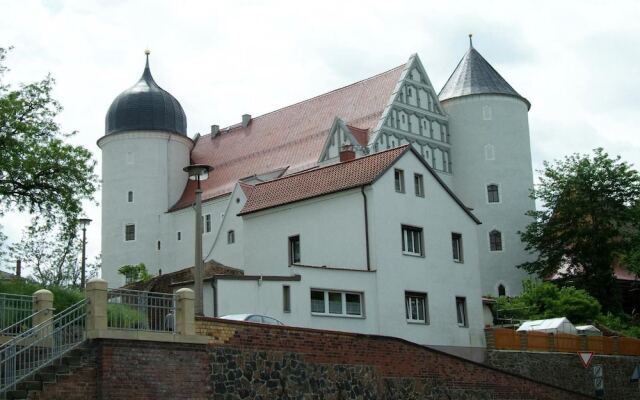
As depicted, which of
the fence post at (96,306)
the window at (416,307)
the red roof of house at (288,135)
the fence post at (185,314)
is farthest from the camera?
the red roof of house at (288,135)

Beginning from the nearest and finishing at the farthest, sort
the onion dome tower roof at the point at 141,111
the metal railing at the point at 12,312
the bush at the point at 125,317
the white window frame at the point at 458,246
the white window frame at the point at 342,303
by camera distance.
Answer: the bush at the point at 125,317 → the metal railing at the point at 12,312 → the white window frame at the point at 342,303 → the white window frame at the point at 458,246 → the onion dome tower roof at the point at 141,111

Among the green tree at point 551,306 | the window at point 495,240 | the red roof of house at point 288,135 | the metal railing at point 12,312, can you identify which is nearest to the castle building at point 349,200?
the red roof of house at point 288,135

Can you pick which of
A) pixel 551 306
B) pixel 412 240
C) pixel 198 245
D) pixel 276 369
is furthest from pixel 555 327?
pixel 198 245

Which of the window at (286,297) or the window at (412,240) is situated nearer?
the window at (286,297)

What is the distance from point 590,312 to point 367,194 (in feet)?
54.5

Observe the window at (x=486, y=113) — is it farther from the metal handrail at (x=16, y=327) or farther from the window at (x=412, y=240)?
the metal handrail at (x=16, y=327)

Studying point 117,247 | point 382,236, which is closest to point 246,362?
point 382,236

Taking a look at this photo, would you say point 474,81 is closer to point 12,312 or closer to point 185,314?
point 185,314

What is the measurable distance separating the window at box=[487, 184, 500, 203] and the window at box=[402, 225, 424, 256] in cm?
2630

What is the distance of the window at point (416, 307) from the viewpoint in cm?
3622

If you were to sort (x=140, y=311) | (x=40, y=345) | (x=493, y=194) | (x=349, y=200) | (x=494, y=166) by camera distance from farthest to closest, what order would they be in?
1. (x=494, y=166)
2. (x=493, y=194)
3. (x=349, y=200)
4. (x=140, y=311)
5. (x=40, y=345)

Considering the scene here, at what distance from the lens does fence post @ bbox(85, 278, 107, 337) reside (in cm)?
1945

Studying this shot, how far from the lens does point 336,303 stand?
1345 inches

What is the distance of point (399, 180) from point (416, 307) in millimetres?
4708
